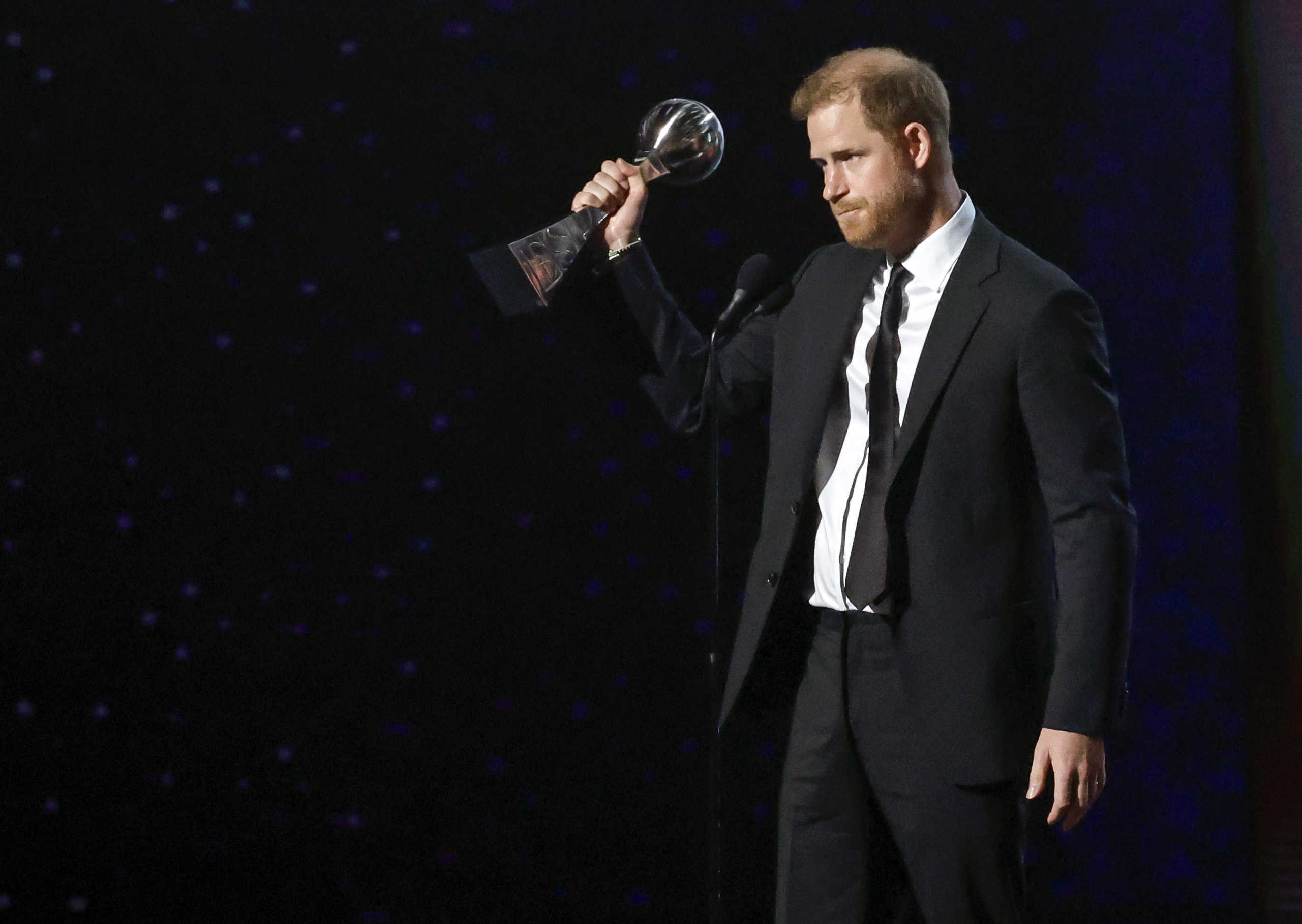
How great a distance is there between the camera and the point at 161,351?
240 cm

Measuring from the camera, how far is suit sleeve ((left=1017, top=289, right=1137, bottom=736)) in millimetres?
1487

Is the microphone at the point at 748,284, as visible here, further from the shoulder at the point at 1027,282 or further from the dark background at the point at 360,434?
the dark background at the point at 360,434

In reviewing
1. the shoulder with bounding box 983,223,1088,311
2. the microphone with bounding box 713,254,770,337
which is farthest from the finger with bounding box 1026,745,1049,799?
the microphone with bounding box 713,254,770,337

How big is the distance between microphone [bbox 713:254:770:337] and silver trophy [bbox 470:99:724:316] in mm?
265

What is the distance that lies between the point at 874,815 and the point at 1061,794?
277mm

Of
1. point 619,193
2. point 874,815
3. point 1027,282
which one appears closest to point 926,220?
point 1027,282

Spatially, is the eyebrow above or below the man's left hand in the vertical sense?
above

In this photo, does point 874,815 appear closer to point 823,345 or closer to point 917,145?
point 823,345

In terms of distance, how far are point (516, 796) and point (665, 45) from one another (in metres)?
1.58

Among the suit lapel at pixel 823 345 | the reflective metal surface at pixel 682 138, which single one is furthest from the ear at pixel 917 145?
the reflective metal surface at pixel 682 138

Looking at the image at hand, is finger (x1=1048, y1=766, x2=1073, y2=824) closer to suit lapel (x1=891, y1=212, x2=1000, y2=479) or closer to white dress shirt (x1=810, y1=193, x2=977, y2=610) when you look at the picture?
white dress shirt (x1=810, y1=193, x2=977, y2=610)

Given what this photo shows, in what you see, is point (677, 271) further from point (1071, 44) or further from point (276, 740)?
point (276, 740)

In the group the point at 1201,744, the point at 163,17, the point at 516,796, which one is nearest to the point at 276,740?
the point at 516,796

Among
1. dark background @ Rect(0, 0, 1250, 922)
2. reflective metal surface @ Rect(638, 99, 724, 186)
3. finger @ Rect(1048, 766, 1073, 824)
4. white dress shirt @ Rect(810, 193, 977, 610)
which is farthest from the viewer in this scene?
dark background @ Rect(0, 0, 1250, 922)
